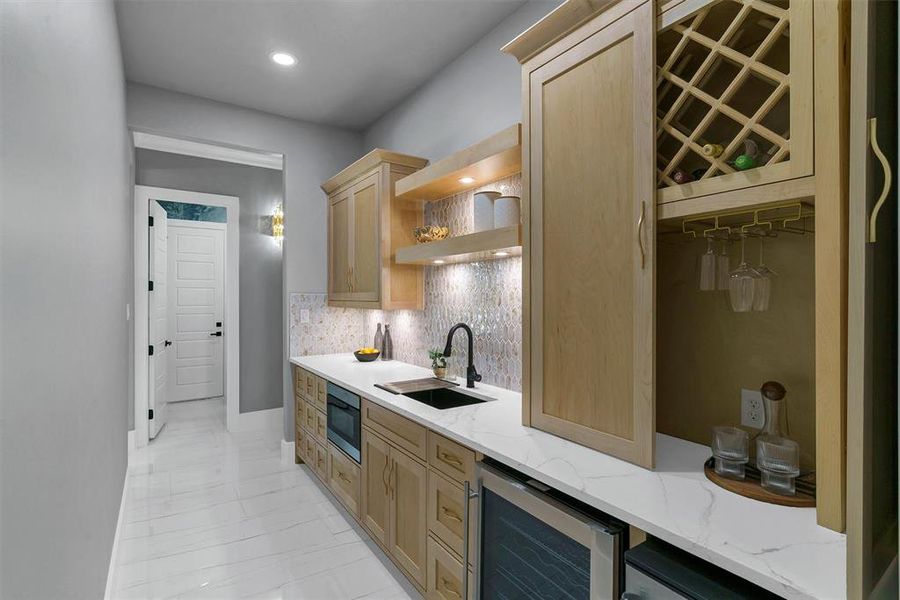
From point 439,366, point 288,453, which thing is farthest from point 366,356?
point 288,453

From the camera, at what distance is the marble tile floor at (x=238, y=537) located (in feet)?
7.23

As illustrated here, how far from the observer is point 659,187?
1.39 meters

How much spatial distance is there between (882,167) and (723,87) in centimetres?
82

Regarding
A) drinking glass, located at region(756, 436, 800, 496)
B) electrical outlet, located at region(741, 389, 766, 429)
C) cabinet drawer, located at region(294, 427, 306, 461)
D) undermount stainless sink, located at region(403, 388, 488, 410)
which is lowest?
cabinet drawer, located at region(294, 427, 306, 461)

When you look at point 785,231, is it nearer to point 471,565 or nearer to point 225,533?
point 471,565

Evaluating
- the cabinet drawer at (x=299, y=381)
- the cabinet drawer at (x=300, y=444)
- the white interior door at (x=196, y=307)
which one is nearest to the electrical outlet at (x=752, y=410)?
the cabinet drawer at (x=299, y=381)

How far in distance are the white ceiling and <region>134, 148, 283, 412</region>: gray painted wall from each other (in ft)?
4.70

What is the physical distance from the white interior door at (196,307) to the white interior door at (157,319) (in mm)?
1128

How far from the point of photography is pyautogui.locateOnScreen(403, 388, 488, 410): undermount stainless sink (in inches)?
101

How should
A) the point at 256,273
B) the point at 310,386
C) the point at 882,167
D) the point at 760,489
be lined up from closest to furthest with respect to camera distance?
the point at 882,167 < the point at 760,489 < the point at 310,386 < the point at 256,273

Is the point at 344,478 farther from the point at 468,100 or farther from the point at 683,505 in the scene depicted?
the point at 468,100

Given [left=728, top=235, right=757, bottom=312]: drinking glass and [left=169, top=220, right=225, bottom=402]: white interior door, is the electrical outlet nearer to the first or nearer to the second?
[left=728, top=235, right=757, bottom=312]: drinking glass

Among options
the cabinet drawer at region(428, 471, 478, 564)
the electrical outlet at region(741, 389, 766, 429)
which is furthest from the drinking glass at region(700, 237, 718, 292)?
the cabinet drawer at region(428, 471, 478, 564)

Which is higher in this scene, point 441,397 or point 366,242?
point 366,242
